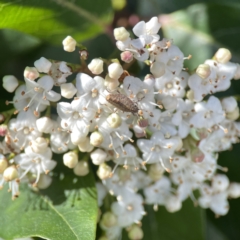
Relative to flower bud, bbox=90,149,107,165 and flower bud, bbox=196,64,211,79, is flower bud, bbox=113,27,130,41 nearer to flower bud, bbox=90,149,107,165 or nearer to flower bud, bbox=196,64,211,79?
flower bud, bbox=196,64,211,79

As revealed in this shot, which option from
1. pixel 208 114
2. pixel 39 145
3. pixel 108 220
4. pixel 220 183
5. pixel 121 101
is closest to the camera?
pixel 121 101

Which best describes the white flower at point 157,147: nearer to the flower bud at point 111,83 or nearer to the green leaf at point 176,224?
Result: the flower bud at point 111,83

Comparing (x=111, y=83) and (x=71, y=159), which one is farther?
(x=71, y=159)

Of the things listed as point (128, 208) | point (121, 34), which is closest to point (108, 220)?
point (128, 208)

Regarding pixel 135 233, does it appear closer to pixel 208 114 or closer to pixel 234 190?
pixel 234 190

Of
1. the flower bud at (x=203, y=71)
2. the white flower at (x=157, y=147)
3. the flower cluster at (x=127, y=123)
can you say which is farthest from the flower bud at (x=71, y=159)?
the flower bud at (x=203, y=71)

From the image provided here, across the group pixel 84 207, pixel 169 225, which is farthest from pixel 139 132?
pixel 169 225

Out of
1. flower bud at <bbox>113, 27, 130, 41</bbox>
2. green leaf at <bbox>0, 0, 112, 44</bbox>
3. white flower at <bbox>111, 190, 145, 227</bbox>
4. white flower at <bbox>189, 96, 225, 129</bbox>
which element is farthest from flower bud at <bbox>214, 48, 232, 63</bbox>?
white flower at <bbox>111, 190, 145, 227</bbox>
